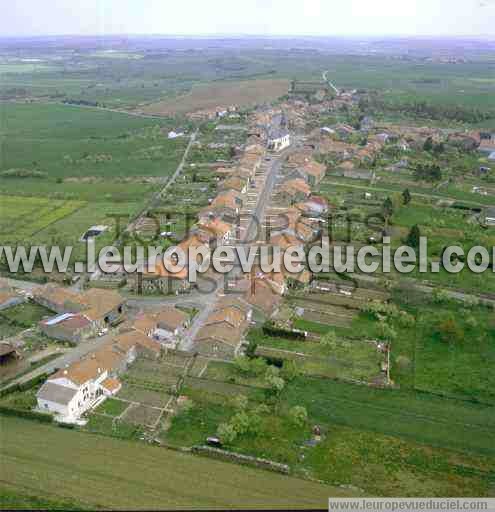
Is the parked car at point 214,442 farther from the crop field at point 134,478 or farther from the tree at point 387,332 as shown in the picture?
the tree at point 387,332

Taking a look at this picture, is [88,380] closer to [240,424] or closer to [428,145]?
[240,424]

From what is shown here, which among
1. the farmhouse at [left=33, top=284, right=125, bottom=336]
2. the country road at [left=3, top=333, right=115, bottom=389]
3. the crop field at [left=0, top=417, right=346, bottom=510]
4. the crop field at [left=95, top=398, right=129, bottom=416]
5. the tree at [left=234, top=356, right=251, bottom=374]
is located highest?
the farmhouse at [left=33, top=284, right=125, bottom=336]

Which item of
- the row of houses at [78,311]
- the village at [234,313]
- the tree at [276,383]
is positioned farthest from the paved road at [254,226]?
the tree at [276,383]

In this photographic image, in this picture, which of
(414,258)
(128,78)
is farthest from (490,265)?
(128,78)

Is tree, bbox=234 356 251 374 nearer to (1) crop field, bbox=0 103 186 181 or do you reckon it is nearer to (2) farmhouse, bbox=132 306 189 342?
(2) farmhouse, bbox=132 306 189 342

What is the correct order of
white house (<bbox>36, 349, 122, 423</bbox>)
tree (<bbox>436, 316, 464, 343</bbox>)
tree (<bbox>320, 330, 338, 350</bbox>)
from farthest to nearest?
1. tree (<bbox>436, 316, 464, 343</bbox>)
2. tree (<bbox>320, 330, 338, 350</bbox>)
3. white house (<bbox>36, 349, 122, 423</bbox>)

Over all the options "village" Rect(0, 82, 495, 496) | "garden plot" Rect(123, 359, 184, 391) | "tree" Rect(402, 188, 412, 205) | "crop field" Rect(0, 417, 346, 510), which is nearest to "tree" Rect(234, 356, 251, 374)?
"village" Rect(0, 82, 495, 496)
